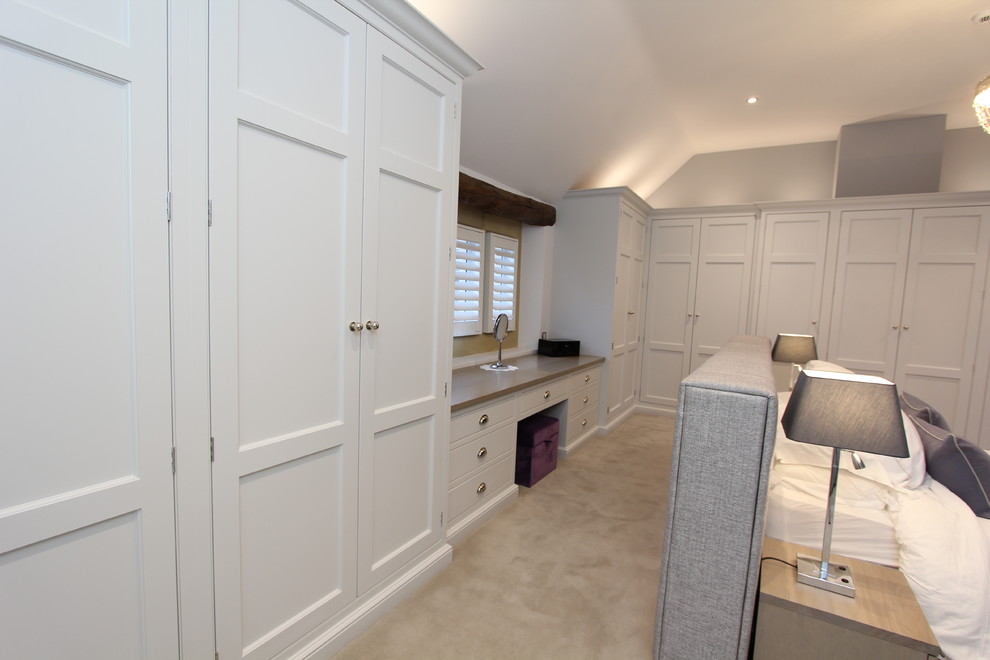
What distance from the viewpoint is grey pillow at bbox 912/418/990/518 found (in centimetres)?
157

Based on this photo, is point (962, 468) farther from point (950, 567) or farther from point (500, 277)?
point (500, 277)

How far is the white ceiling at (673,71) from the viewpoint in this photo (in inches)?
94.6

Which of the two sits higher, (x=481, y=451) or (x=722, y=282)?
(x=722, y=282)

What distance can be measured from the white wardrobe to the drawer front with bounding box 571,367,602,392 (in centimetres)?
206

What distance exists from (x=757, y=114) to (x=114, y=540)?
16.1 ft

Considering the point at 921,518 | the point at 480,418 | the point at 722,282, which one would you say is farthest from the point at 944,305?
the point at 480,418

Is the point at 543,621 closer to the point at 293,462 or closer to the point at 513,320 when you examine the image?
the point at 293,462

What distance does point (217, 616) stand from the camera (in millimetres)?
1240

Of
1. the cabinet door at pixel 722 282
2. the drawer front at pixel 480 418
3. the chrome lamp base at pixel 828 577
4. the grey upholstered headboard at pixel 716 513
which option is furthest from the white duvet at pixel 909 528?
the cabinet door at pixel 722 282

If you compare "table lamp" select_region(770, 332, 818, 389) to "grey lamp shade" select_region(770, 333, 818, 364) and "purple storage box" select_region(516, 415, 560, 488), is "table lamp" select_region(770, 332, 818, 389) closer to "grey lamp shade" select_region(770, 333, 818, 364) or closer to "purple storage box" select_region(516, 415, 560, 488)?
"grey lamp shade" select_region(770, 333, 818, 364)

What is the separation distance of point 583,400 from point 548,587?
6.39 feet

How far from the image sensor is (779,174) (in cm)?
468

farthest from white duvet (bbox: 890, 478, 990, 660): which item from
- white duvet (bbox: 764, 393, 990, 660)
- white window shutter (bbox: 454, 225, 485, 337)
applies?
white window shutter (bbox: 454, 225, 485, 337)

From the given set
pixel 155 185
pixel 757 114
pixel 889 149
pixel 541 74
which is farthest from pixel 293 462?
pixel 889 149
